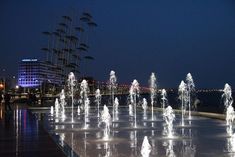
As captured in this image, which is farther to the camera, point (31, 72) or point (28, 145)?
point (31, 72)

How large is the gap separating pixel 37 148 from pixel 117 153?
1.90 metres

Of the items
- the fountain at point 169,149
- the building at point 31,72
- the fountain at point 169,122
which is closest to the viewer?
the fountain at point 169,149

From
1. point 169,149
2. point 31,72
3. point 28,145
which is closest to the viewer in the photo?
point 28,145

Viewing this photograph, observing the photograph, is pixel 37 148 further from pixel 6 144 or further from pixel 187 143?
pixel 187 143

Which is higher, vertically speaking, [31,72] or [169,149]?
[31,72]

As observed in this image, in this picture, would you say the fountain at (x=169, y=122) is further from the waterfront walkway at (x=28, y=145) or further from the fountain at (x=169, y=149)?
the waterfront walkway at (x=28, y=145)

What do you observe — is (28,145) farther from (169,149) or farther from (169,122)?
(169,122)

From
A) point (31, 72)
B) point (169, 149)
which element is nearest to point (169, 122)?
point (169, 149)

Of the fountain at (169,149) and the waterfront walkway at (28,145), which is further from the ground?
the waterfront walkway at (28,145)

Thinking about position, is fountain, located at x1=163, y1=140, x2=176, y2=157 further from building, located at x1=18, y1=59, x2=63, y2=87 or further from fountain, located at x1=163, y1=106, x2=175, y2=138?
building, located at x1=18, y1=59, x2=63, y2=87

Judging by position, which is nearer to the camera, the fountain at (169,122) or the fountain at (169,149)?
the fountain at (169,149)

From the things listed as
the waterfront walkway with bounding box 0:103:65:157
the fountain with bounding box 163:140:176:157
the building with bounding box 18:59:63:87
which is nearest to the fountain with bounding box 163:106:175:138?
the fountain with bounding box 163:140:176:157

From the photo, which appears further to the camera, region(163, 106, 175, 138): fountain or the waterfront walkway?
region(163, 106, 175, 138): fountain

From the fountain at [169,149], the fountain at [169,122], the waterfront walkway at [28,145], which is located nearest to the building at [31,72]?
the fountain at [169,122]
